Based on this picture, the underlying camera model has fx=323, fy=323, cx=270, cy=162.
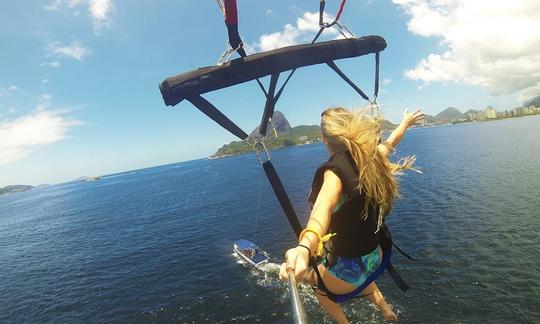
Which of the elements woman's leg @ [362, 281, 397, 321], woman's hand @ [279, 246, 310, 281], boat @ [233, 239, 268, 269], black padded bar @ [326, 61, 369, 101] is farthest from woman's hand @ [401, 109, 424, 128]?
boat @ [233, 239, 268, 269]

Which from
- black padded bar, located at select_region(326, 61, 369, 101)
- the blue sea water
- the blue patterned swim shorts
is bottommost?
the blue sea water

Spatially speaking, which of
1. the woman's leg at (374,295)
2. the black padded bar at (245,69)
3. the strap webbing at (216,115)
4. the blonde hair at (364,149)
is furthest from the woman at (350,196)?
the black padded bar at (245,69)

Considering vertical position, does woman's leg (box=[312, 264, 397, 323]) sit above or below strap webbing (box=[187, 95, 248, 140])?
below

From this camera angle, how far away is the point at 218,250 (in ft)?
182

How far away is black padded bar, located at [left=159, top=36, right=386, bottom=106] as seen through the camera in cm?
500

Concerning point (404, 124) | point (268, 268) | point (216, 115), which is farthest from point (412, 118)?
point (268, 268)

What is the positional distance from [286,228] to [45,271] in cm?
4563

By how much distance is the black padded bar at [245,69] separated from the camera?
16.4ft

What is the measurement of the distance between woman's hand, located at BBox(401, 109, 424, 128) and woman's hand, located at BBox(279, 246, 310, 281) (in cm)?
462

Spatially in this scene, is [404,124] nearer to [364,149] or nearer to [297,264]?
[364,149]

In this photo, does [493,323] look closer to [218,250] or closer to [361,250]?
[361,250]

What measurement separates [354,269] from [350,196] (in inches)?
53.4

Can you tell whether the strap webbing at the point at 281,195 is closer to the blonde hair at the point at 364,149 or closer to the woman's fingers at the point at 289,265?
the blonde hair at the point at 364,149

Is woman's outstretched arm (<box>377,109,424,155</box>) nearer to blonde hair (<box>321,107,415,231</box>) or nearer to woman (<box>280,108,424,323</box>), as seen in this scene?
woman (<box>280,108,424,323</box>)
